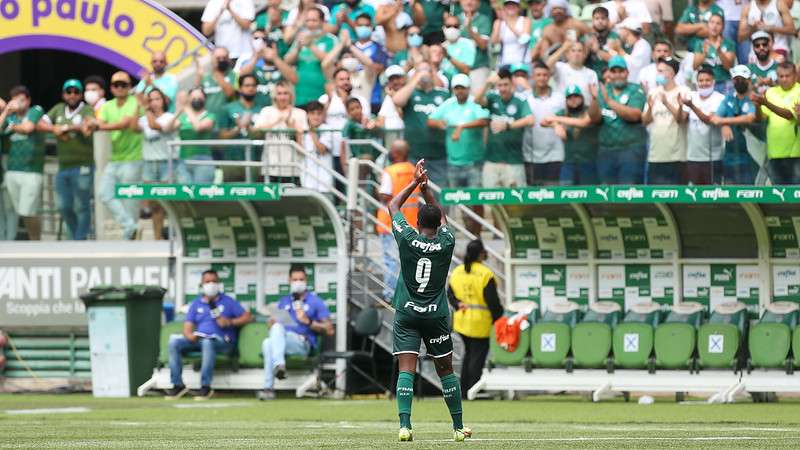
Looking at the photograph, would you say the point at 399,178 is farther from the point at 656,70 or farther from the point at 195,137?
the point at 656,70

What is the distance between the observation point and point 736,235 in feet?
72.6

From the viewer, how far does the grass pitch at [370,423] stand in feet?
47.5

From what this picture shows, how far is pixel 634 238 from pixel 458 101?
108 inches

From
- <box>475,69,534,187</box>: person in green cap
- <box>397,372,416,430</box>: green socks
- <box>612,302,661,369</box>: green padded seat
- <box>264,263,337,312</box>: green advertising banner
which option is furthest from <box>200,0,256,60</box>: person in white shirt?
<box>397,372,416,430</box>: green socks

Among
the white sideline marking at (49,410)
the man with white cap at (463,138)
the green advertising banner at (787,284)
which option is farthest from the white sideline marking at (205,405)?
the green advertising banner at (787,284)

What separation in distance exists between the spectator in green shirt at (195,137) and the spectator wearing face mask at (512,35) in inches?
160

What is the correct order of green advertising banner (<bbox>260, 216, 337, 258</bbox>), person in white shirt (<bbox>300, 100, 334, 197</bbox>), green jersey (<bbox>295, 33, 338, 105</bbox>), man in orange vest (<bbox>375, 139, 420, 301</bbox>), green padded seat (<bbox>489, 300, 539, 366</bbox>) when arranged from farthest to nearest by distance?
green jersey (<bbox>295, 33, 338, 105</bbox>)
green advertising banner (<bbox>260, 216, 337, 258</bbox>)
person in white shirt (<bbox>300, 100, 334, 197</bbox>)
man in orange vest (<bbox>375, 139, 420, 301</bbox>)
green padded seat (<bbox>489, 300, 539, 366</bbox>)

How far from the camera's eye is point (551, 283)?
75.9 ft

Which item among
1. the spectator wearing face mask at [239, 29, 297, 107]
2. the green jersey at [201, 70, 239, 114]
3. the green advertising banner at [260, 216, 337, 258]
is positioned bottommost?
the green advertising banner at [260, 216, 337, 258]

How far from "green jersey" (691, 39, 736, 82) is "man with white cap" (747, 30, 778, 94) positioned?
0.33m

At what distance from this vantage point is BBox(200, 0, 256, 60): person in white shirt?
26188 mm

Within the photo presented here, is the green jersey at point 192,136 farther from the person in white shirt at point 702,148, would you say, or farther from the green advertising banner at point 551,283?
the person in white shirt at point 702,148

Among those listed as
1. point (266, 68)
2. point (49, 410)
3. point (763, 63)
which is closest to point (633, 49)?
point (763, 63)

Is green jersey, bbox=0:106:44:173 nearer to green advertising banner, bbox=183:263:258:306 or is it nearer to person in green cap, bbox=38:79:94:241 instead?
person in green cap, bbox=38:79:94:241
